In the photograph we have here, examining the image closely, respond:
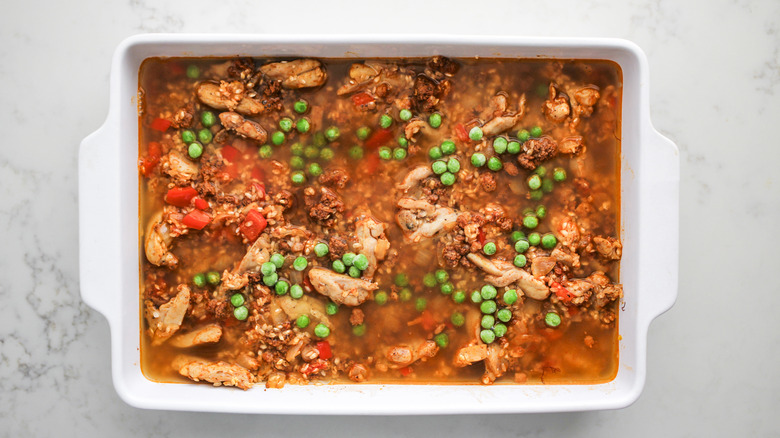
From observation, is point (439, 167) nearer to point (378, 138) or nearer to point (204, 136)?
point (378, 138)

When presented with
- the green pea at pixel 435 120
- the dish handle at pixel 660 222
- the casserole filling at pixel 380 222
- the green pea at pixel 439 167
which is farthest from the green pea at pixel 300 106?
the dish handle at pixel 660 222

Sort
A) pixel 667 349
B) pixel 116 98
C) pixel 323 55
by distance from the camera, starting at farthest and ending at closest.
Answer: pixel 667 349 → pixel 323 55 → pixel 116 98

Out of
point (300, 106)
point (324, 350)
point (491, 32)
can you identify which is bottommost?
point (324, 350)

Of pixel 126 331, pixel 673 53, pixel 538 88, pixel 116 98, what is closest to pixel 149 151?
pixel 116 98

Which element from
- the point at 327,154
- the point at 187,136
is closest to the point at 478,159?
the point at 327,154

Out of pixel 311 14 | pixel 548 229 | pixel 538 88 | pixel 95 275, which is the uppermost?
pixel 311 14

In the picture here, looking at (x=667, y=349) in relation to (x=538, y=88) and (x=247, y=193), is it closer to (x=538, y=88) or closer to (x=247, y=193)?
(x=538, y=88)

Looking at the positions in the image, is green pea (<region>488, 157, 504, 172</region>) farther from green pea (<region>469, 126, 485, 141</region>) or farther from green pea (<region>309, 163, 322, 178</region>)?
green pea (<region>309, 163, 322, 178</region>)
